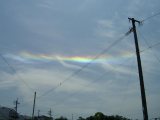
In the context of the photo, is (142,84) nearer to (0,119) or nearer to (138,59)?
(138,59)

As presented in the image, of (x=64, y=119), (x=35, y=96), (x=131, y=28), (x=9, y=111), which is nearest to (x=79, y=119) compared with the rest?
(x=64, y=119)

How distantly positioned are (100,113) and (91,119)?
107 inches

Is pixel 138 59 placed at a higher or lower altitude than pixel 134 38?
lower

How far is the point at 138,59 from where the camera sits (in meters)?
23.2

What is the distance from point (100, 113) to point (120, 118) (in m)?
14.2

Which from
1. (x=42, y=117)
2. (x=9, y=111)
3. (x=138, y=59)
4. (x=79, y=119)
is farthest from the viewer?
(x=42, y=117)

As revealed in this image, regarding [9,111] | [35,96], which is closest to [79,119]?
[9,111]

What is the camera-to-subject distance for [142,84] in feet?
72.6

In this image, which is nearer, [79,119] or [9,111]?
[9,111]

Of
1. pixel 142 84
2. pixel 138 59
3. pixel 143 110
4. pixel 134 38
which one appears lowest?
pixel 143 110

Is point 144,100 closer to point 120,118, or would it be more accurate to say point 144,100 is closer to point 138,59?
point 138,59

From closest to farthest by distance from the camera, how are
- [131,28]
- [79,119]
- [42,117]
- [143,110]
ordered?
[143,110]
[131,28]
[79,119]
[42,117]

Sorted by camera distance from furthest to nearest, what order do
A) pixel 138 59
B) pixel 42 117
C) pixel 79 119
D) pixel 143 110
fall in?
1. pixel 42 117
2. pixel 79 119
3. pixel 138 59
4. pixel 143 110

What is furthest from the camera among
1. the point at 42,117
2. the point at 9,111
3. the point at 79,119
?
the point at 42,117
